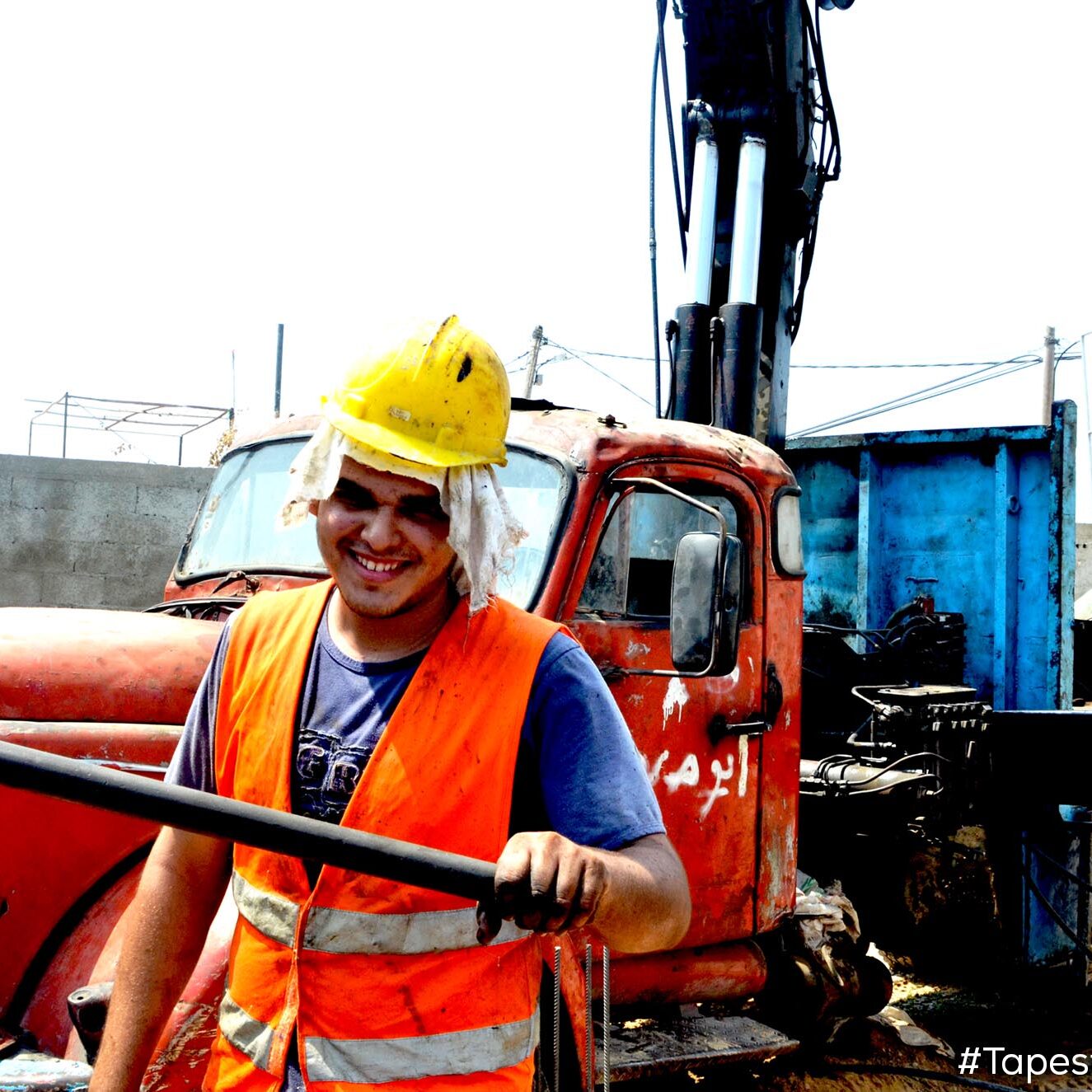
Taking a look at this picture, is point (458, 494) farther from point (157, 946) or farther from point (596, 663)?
point (596, 663)

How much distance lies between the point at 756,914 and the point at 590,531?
1306 mm

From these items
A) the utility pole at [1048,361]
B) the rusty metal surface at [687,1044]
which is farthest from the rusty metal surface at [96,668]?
the utility pole at [1048,361]

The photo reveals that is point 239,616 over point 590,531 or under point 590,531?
under

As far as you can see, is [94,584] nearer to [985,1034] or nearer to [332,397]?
[985,1034]

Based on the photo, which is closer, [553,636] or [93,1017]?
[553,636]

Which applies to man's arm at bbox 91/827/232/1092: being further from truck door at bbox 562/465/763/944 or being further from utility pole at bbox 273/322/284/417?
utility pole at bbox 273/322/284/417

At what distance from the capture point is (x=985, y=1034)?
16.6 ft

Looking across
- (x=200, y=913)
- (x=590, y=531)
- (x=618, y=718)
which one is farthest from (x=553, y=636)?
(x=590, y=531)

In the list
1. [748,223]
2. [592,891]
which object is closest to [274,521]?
[592,891]

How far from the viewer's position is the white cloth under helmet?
5.31 feet

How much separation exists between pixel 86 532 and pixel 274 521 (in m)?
7.70

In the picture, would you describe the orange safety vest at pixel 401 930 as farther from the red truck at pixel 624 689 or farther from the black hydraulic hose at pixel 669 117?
the black hydraulic hose at pixel 669 117

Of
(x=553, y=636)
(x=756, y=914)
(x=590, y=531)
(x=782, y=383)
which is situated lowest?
(x=756, y=914)

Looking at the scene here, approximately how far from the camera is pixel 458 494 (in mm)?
1645
